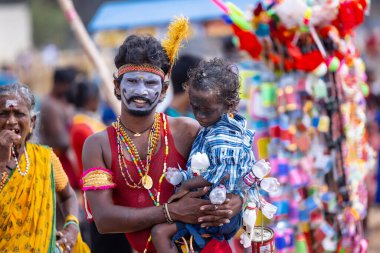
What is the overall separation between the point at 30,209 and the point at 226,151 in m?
1.11

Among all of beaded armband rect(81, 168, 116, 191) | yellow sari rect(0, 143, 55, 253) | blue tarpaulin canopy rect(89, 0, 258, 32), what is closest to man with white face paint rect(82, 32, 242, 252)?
beaded armband rect(81, 168, 116, 191)

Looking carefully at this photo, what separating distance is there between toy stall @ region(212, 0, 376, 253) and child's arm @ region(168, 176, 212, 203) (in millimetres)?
2094

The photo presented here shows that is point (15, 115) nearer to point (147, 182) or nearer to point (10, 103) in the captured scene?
point (10, 103)

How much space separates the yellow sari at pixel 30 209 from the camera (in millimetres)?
3939

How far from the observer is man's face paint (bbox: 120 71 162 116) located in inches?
149

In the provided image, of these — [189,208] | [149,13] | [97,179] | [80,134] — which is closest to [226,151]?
[189,208]

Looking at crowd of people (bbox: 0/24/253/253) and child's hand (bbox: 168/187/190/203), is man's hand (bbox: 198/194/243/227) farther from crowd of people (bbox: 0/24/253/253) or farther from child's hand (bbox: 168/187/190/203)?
child's hand (bbox: 168/187/190/203)

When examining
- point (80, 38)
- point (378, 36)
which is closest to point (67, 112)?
point (80, 38)

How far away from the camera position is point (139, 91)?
3764 mm

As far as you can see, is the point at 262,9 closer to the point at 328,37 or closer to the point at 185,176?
the point at 328,37

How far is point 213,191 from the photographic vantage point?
3.64 metres

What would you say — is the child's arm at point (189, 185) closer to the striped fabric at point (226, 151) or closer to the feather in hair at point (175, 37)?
the striped fabric at point (226, 151)

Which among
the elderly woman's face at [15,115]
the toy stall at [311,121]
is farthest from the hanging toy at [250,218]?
the toy stall at [311,121]

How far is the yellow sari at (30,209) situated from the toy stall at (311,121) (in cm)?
207
